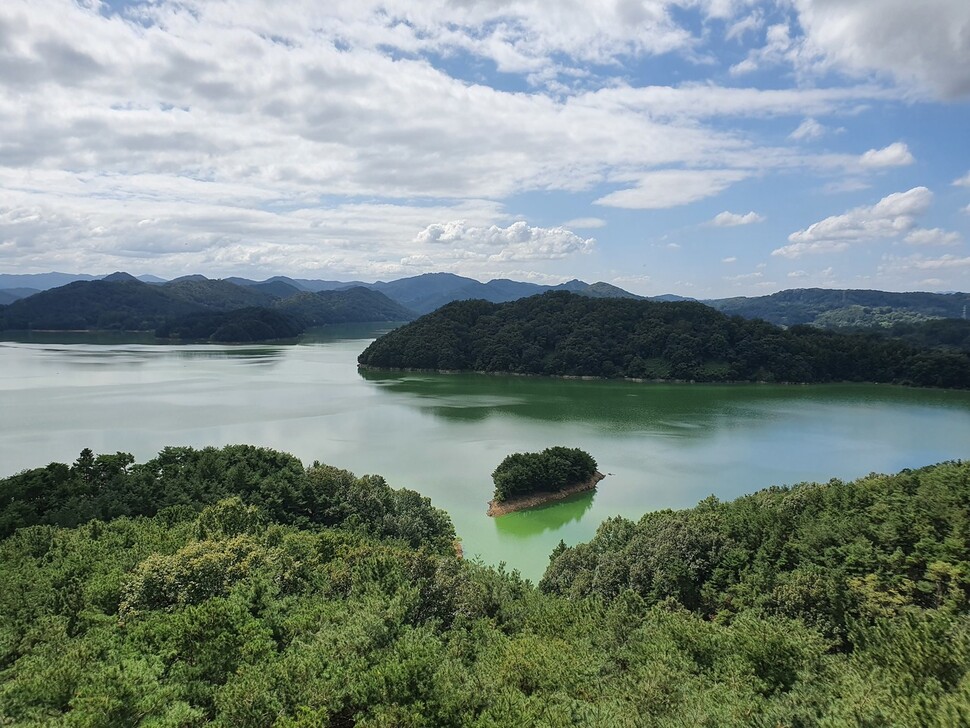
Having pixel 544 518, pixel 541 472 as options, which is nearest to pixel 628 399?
pixel 541 472

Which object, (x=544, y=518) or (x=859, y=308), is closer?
(x=544, y=518)

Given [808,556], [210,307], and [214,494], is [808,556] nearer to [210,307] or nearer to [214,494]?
[214,494]

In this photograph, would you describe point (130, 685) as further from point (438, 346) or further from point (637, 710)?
point (438, 346)

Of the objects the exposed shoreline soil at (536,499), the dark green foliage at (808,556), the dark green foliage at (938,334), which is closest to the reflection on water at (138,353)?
the exposed shoreline soil at (536,499)

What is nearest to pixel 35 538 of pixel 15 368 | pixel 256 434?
pixel 256 434

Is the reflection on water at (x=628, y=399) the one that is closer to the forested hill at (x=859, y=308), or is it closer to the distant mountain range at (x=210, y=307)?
the distant mountain range at (x=210, y=307)

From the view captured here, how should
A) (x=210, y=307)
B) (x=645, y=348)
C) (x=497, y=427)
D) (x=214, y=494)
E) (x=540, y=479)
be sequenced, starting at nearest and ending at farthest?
(x=214, y=494), (x=540, y=479), (x=497, y=427), (x=645, y=348), (x=210, y=307)

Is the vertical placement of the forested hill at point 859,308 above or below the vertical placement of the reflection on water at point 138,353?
above

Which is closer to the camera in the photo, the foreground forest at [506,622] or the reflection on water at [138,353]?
the foreground forest at [506,622]
